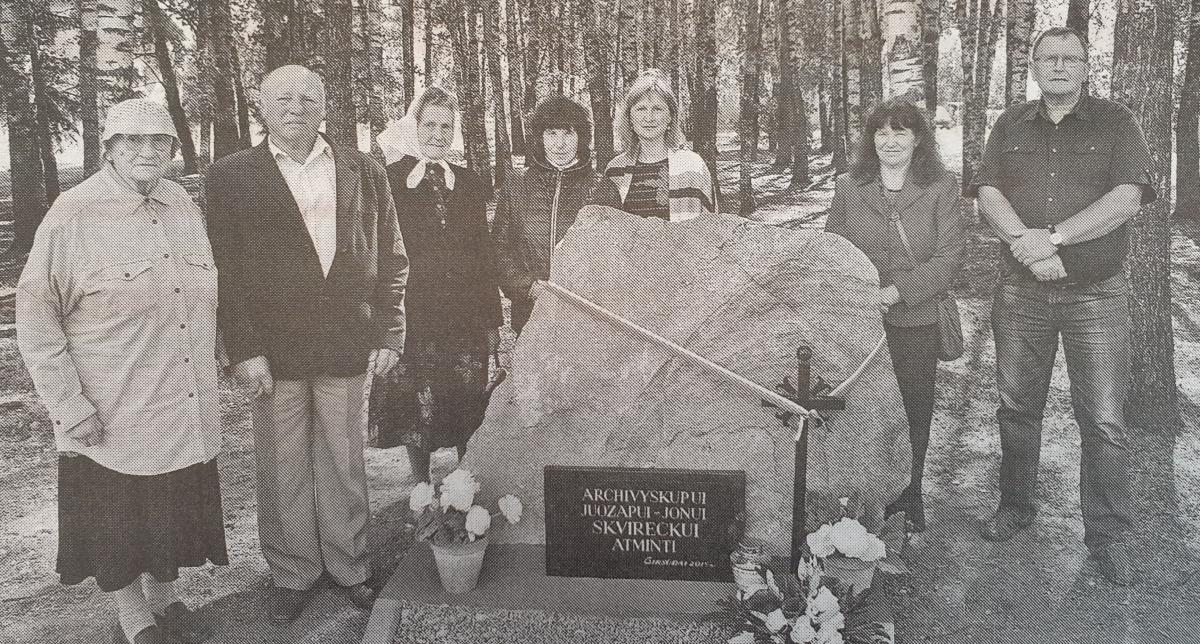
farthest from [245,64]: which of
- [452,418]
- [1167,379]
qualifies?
[1167,379]

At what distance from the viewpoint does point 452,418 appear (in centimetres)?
433

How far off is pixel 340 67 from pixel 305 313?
1132mm

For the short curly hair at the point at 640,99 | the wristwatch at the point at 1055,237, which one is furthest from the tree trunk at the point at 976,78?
the short curly hair at the point at 640,99

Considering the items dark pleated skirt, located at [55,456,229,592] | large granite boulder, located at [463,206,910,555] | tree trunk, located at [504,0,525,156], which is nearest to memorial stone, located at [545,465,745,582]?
large granite boulder, located at [463,206,910,555]

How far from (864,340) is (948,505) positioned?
90 cm

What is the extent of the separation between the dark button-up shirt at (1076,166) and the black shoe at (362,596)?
3320mm

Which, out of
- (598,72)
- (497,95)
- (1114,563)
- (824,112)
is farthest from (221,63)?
(1114,563)

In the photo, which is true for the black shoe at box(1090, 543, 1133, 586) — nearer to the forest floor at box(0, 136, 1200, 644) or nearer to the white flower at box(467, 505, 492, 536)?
the forest floor at box(0, 136, 1200, 644)

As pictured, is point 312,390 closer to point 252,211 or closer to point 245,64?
point 252,211

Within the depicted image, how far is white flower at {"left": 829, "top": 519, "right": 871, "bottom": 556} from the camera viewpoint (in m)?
3.55

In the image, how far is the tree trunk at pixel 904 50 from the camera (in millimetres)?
3861

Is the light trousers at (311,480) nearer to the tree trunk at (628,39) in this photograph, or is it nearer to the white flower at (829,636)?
the tree trunk at (628,39)

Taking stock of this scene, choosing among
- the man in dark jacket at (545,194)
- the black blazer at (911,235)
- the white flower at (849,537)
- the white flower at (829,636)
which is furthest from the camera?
the man in dark jacket at (545,194)

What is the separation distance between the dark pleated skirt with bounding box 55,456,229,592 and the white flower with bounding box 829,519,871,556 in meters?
2.74
